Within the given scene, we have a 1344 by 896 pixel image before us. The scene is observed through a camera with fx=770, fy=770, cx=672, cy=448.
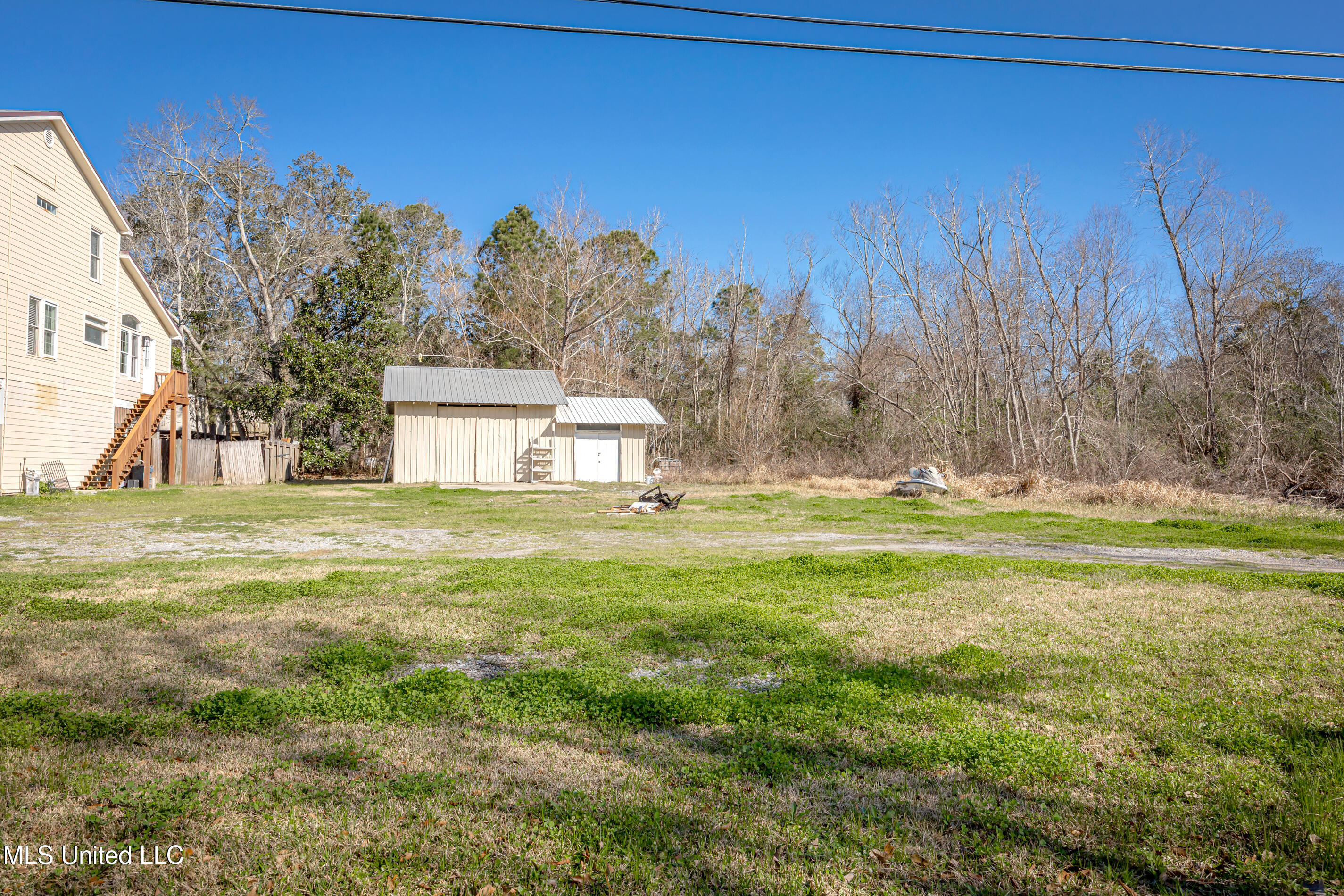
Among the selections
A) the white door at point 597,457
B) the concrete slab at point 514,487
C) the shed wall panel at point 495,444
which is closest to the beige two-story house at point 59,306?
the concrete slab at point 514,487

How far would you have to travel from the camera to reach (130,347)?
24.8 metres

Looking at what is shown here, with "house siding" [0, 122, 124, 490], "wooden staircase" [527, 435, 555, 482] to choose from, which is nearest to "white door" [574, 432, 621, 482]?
"wooden staircase" [527, 435, 555, 482]

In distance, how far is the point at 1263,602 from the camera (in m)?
7.28

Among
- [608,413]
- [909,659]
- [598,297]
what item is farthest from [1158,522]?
[598,297]

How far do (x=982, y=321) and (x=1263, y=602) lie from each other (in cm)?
2544

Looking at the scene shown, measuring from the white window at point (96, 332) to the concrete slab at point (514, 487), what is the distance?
1049 centimetres

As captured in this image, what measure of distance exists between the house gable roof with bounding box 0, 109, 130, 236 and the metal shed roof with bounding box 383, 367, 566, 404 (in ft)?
29.8

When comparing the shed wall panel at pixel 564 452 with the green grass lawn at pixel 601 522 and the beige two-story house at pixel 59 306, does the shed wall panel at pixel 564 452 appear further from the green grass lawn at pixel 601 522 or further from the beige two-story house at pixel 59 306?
the beige two-story house at pixel 59 306

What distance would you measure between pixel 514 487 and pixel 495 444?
2902mm

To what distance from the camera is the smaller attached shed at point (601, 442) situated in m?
30.1

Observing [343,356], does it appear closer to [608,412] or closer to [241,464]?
[241,464]

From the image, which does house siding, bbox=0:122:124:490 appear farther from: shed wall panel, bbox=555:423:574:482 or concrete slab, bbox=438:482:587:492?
shed wall panel, bbox=555:423:574:482

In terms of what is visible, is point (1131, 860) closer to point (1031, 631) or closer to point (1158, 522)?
point (1031, 631)

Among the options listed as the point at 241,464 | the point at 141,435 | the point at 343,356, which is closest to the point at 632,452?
the point at 343,356
